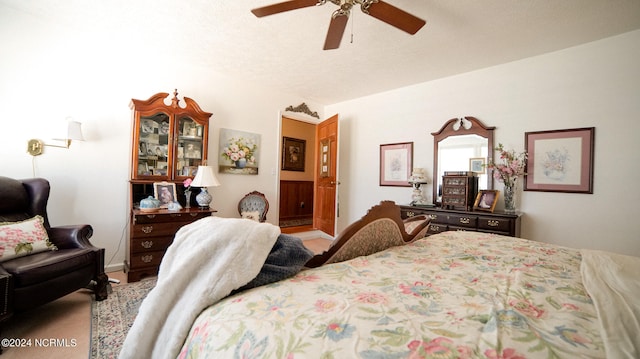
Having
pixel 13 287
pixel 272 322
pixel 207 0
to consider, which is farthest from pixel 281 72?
pixel 272 322

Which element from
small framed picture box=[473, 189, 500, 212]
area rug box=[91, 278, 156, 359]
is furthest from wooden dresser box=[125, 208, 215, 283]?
small framed picture box=[473, 189, 500, 212]

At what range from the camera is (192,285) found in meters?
0.80

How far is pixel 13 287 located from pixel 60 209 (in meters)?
1.36

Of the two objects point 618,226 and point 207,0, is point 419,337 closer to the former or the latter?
point 207,0

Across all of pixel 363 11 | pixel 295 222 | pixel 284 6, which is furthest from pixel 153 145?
pixel 295 222

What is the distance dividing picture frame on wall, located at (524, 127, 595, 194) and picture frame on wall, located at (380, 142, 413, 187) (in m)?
1.37

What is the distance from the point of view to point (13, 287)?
1.58m

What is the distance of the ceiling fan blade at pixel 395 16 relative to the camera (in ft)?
5.51

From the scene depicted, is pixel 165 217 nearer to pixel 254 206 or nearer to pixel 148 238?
pixel 148 238

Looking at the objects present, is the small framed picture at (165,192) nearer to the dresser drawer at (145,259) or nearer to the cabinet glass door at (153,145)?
the cabinet glass door at (153,145)

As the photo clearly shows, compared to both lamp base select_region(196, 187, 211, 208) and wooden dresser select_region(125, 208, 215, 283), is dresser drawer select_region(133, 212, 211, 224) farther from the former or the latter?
lamp base select_region(196, 187, 211, 208)

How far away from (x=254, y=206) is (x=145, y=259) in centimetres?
153

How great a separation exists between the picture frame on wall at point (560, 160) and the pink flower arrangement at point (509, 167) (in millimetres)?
98

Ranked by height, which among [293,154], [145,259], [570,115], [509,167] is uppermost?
[570,115]
